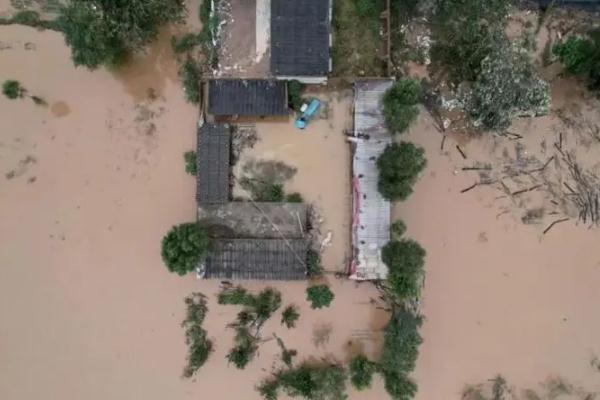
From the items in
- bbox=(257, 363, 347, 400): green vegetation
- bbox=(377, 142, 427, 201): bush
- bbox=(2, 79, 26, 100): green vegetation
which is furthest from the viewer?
bbox=(2, 79, 26, 100): green vegetation

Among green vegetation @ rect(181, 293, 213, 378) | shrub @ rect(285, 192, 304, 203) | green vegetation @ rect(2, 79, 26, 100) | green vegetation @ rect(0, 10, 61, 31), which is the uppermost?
green vegetation @ rect(0, 10, 61, 31)

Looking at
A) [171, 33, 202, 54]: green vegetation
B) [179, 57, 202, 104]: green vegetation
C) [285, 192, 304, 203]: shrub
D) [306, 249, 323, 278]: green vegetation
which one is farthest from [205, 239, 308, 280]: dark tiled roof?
[171, 33, 202, 54]: green vegetation

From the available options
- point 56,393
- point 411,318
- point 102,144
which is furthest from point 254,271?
point 56,393

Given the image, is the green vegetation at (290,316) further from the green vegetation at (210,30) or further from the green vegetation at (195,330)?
the green vegetation at (210,30)

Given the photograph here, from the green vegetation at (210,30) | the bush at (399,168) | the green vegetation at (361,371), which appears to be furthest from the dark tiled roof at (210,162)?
the green vegetation at (361,371)

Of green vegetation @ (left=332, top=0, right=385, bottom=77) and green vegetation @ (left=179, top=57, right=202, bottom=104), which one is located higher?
green vegetation @ (left=332, top=0, right=385, bottom=77)

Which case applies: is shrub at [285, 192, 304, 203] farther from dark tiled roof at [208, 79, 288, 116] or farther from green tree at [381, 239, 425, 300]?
green tree at [381, 239, 425, 300]

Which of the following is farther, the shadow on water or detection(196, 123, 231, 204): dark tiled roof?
the shadow on water
